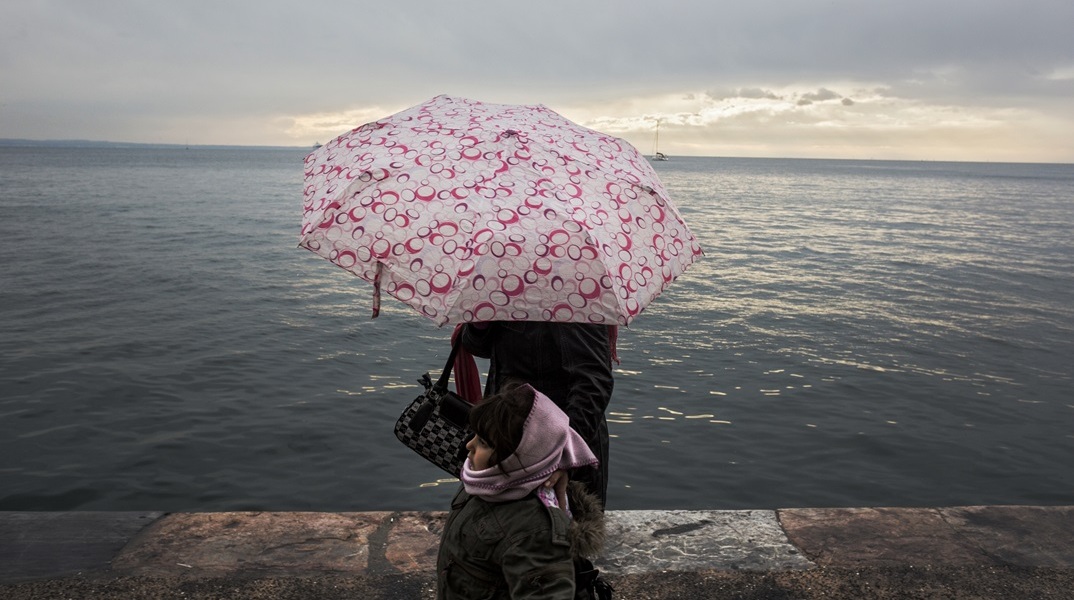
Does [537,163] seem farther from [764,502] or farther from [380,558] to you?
[764,502]

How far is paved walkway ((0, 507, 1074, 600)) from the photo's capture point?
3908mm

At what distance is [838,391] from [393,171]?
8.95 meters

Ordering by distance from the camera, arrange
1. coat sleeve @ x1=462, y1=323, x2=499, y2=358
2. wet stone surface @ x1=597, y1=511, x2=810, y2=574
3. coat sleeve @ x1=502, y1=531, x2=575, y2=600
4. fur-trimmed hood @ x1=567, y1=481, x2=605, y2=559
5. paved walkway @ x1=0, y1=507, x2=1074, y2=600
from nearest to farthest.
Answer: coat sleeve @ x1=502, y1=531, x2=575, y2=600 → fur-trimmed hood @ x1=567, y1=481, x2=605, y2=559 → coat sleeve @ x1=462, y1=323, x2=499, y2=358 → paved walkway @ x1=0, y1=507, x2=1074, y2=600 → wet stone surface @ x1=597, y1=511, x2=810, y2=574

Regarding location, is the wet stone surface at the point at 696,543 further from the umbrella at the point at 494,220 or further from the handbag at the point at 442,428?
the umbrella at the point at 494,220

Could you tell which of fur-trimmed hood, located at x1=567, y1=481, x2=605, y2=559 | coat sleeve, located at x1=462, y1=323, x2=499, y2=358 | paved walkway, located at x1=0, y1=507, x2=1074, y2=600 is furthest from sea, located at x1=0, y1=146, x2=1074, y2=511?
fur-trimmed hood, located at x1=567, y1=481, x2=605, y2=559

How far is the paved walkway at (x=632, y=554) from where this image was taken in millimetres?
3908

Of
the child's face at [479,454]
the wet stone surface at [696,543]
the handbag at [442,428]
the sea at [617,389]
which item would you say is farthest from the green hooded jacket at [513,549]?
the sea at [617,389]

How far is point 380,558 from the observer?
13.7 feet

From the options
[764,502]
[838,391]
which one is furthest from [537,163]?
[838,391]

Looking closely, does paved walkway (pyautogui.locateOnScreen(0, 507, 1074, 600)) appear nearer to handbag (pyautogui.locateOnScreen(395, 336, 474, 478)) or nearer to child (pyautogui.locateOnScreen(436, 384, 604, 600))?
handbag (pyautogui.locateOnScreen(395, 336, 474, 478))

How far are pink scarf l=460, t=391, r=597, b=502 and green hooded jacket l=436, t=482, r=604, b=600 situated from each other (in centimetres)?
6

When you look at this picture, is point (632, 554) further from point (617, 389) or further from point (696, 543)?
point (617, 389)

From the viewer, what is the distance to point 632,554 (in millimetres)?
4238

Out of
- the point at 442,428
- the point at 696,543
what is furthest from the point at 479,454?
the point at 696,543
